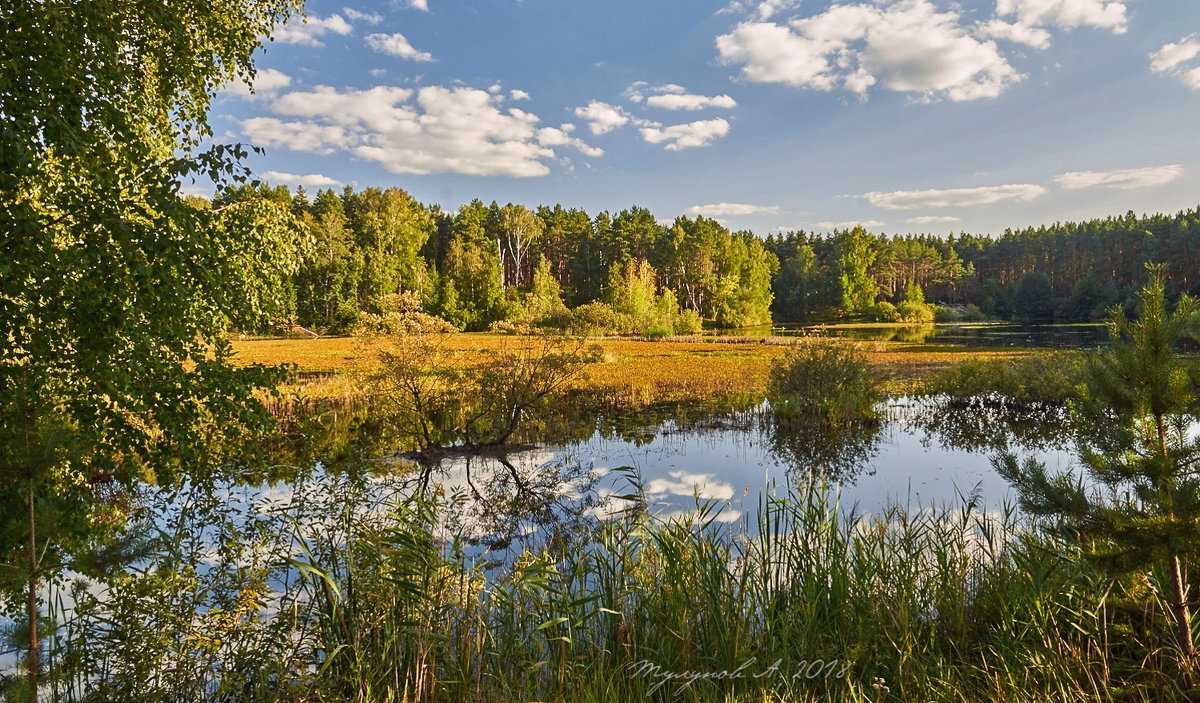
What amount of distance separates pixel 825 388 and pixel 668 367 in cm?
1097

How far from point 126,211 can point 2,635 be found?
3.14m

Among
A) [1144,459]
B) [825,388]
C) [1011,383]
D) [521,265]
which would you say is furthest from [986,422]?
[521,265]

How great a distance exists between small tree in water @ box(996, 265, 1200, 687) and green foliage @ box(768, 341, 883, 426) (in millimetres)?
12164

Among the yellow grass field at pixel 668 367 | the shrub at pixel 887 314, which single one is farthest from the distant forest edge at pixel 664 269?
the yellow grass field at pixel 668 367

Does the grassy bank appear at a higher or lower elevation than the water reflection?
higher

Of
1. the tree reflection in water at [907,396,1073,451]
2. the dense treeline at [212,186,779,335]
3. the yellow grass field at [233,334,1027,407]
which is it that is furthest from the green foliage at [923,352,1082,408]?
the dense treeline at [212,186,779,335]

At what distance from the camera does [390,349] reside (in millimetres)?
13555

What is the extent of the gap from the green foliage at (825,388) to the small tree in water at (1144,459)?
1216 cm

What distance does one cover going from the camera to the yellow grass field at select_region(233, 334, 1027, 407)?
19.5 metres

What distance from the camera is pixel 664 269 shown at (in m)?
76.6

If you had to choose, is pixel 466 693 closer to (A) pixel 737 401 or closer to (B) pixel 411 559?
(B) pixel 411 559

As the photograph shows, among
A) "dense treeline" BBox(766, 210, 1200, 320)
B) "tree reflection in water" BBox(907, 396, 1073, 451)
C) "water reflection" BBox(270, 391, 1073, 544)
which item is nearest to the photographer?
"water reflection" BBox(270, 391, 1073, 544)

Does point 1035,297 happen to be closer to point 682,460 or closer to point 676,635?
point 682,460

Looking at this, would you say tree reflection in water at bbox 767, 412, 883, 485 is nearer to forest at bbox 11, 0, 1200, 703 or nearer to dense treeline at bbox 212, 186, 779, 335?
forest at bbox 11, 0, 1200, 703
